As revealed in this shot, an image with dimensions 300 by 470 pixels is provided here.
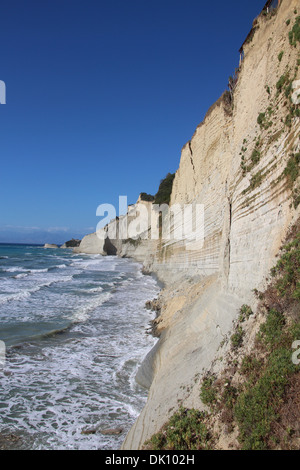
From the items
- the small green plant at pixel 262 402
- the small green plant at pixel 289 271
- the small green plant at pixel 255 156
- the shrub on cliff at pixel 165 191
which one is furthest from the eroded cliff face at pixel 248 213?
the shrub on cliff at pixel 165 191

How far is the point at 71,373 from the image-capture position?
852 centimetres

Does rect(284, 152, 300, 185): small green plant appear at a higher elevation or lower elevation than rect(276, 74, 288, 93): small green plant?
lower

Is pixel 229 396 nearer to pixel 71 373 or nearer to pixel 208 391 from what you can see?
pixel 208 391

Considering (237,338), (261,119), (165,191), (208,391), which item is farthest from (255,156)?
(165,191)

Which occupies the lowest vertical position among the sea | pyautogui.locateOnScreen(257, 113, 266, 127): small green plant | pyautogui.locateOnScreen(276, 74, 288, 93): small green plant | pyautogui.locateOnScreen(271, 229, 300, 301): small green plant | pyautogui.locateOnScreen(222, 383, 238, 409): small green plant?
the sea

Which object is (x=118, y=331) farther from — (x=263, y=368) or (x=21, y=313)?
(x=263, y=368)

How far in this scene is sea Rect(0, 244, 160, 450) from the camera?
5910 millimetres

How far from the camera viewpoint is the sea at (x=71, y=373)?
591cm

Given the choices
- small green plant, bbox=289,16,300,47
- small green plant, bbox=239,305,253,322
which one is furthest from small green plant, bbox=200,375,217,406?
small green plant, bbox=289,16,300,47

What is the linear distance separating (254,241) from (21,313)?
42.4 feet

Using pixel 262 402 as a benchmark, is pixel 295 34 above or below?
above

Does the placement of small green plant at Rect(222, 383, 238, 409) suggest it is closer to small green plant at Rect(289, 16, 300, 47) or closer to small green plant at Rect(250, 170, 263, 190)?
small green plant at Rect(250, 170, 263, 190)

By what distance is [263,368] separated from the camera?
3957 mm
